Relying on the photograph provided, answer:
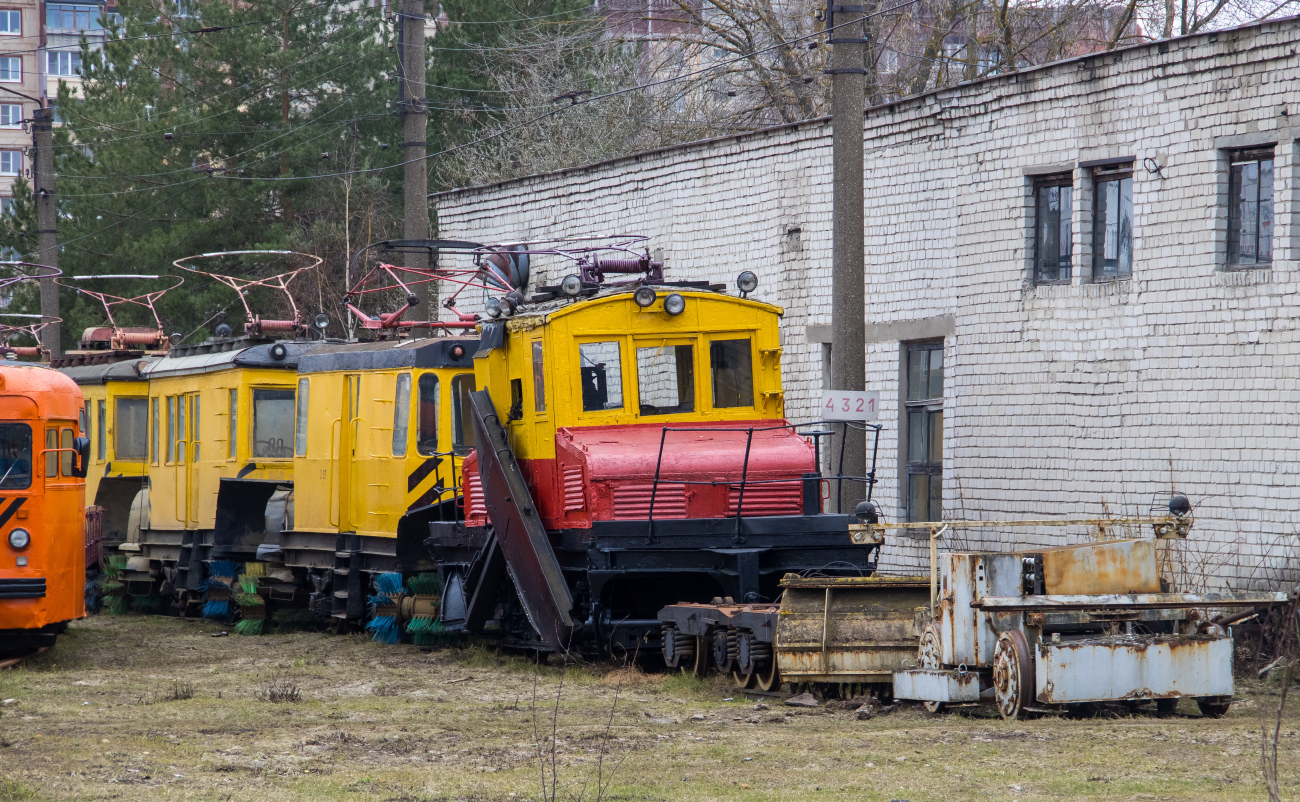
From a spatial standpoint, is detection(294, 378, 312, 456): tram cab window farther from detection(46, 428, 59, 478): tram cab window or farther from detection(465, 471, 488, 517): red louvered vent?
detection(46, 428, 59, 478): tram cab window

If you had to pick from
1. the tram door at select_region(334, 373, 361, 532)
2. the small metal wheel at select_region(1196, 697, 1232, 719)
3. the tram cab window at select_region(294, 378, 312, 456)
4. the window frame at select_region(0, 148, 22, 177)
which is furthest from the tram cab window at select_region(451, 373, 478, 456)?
the window frame at select_region(0, 148, 22, 177)

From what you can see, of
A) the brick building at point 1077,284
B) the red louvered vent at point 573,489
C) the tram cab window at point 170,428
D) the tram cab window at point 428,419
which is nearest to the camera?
the red louvered vent at point 573,489

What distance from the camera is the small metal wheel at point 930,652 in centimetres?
988

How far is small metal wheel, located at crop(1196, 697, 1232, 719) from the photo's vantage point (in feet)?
32.1

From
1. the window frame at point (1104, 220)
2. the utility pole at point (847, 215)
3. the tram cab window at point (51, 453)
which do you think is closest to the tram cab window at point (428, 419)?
the tram cab window at point (51, 453)

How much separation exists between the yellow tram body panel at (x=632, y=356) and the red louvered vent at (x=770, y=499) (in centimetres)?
89

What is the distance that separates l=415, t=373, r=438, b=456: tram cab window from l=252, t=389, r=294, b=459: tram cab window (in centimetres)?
350

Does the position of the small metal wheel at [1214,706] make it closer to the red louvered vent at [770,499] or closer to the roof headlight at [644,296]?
the red louvered vent at [770,499]

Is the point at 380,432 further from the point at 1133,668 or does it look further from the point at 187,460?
the point at 1133,668

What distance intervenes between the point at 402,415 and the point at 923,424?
5.84 meters

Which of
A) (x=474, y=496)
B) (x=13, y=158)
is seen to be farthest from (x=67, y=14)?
(x=474, y=496)

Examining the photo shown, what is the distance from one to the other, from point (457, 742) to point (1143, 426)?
811cm

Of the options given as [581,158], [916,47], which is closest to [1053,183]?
[916,47]

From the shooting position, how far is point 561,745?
355 inches
